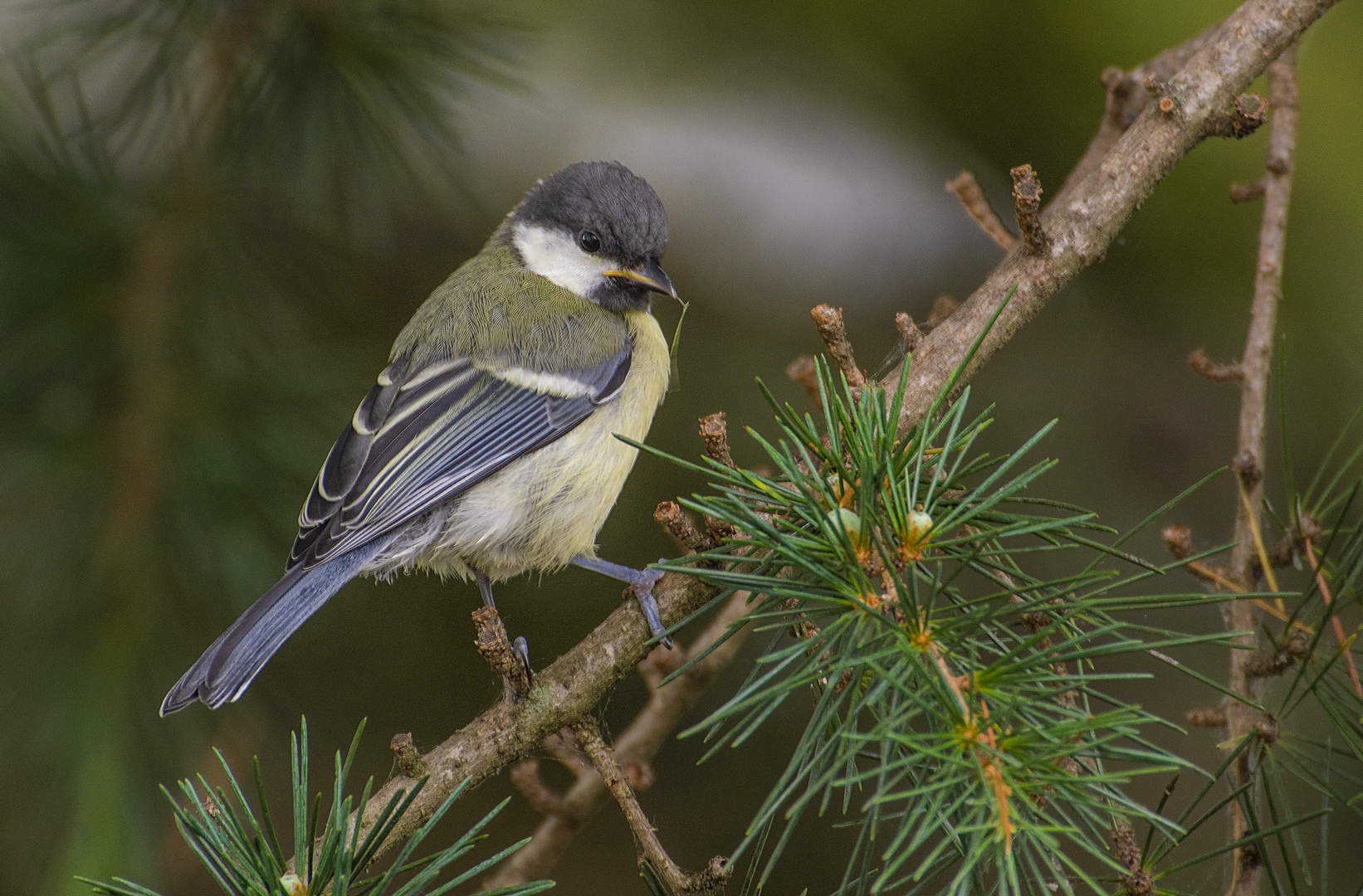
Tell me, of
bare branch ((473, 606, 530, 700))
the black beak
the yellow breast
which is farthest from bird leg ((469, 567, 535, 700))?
the black beak

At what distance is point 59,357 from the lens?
5.37ft

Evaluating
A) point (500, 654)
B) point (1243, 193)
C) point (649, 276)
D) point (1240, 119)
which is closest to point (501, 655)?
point (500, 654)

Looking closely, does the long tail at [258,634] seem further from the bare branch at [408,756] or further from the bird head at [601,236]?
the bird head at [601,236]

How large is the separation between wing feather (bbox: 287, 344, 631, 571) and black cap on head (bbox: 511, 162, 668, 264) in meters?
0.23

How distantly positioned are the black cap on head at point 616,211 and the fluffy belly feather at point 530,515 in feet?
1.14

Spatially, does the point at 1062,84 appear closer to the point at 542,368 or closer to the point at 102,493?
the point at 542,368

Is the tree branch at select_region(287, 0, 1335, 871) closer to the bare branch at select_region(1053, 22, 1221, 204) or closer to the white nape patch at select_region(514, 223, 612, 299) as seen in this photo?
the bare branch at select_region(1053, 22, 1221, 204)

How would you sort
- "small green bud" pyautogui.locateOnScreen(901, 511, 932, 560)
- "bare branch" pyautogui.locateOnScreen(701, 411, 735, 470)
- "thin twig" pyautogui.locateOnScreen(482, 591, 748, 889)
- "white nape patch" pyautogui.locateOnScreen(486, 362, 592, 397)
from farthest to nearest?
"white nape patch" pyautogui.locateOnScreen(486, 362, 592, 397)
"thin twig" pyautogui.locateOnScreen(482, 591, 748, 889)
"bare branch" pyautogui.locateOnScreen(701, 411, 735, 470)
"small green bud" pyautogui.locateOnScreen(901, 511, 932, 560)

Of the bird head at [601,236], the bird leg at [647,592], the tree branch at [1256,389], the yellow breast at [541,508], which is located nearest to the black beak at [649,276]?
the bird head at [601,236]

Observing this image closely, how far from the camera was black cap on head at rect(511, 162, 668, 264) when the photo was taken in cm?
188

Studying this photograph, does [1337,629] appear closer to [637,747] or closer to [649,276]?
[637,747]

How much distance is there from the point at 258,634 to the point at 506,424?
51 cm

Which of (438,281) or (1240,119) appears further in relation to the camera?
(438,281)

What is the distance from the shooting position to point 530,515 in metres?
1.65
